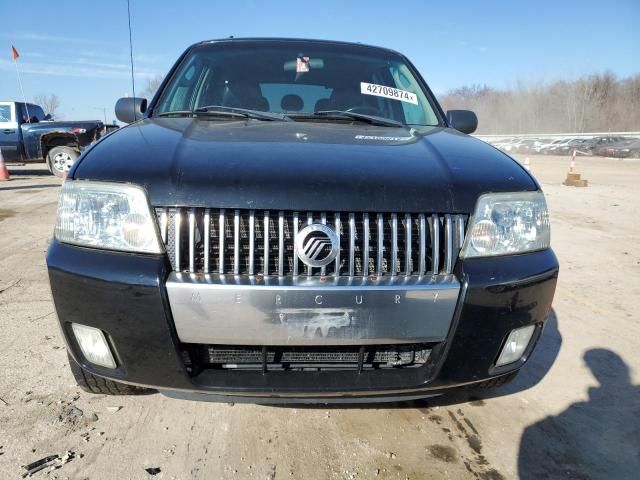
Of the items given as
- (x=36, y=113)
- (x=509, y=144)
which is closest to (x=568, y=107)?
(x=509, y=144)

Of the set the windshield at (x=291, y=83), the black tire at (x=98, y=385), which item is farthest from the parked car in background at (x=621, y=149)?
the black tire at (x=98, y=385)

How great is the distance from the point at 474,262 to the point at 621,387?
150 cm

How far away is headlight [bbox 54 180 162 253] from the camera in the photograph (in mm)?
1544

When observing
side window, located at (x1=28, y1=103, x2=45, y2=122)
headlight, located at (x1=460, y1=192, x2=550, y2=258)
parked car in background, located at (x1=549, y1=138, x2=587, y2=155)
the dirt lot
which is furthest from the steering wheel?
parked car in background, located at (x1=549, y1=138, x2=587, y2=155)

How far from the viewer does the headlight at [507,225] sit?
1.65 metres

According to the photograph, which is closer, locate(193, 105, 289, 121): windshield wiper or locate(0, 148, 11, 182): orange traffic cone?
locate(193, 105, 289, 121): windshield wiper

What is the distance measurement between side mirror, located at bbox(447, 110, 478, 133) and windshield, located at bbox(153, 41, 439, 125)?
20 cm

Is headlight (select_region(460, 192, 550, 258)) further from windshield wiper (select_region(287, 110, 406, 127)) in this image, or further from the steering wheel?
the steering wheel

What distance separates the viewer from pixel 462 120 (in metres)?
2.96

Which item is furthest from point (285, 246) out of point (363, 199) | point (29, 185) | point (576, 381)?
point (29, 185)

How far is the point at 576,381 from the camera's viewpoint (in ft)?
8.11

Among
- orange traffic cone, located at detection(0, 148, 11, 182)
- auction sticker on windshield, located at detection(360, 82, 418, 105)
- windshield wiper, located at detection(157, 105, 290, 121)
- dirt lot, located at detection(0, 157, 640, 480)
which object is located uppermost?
auction sticker on windshield, located at detection(360, 82, 418, 105)

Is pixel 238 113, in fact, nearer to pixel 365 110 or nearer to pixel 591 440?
pixel 365 110

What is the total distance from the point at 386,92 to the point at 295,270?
5.72 feet
